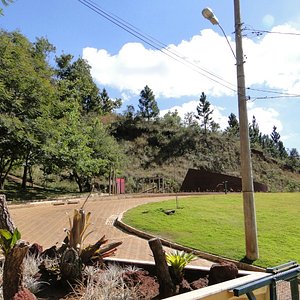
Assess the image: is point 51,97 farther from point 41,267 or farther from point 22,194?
point 41,267

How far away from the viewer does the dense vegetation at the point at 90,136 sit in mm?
19109

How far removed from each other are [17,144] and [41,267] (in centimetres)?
1555

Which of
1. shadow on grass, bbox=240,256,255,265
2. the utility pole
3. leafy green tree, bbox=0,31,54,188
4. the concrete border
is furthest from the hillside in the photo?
shadow on grass, bbox=240,256,255,265

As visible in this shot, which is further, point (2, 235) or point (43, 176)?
point (43, 176)

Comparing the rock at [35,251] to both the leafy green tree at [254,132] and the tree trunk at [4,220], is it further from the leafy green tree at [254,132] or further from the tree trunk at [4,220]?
the leafy green tree at [254,132]

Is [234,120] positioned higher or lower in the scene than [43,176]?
higher

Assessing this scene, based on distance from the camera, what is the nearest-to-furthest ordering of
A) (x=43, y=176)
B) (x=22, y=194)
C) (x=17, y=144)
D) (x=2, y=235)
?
(x=2, y=235) < (x=17, y=144) < (x=22, y=194) < (x=43, y=176)

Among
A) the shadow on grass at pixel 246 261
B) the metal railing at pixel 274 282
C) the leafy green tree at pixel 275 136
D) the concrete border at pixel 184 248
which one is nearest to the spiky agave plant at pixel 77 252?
the metal railing at pixel 274 282

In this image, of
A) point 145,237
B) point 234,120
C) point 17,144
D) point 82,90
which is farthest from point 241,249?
point 234,120

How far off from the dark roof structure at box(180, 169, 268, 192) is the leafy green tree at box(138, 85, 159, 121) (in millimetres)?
21284

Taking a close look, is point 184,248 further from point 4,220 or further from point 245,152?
point 4,220

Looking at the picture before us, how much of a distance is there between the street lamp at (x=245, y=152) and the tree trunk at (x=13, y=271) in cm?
553

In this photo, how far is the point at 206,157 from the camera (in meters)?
46.5

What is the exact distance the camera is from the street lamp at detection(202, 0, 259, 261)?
26.0 ft
